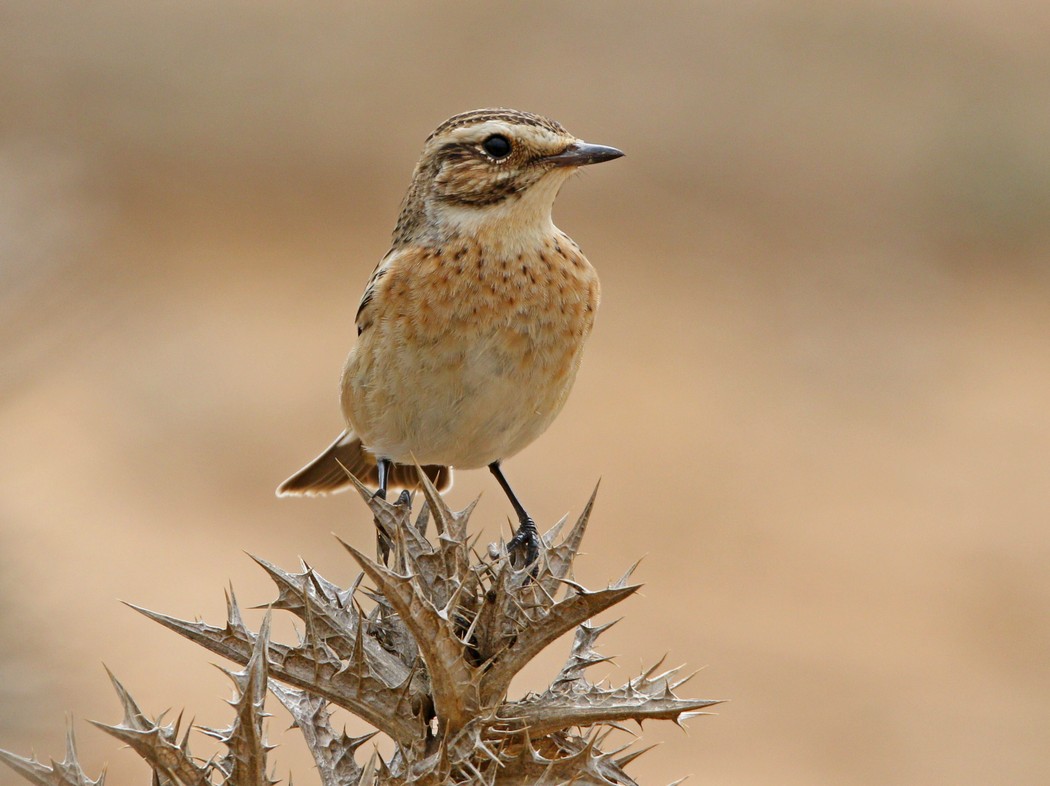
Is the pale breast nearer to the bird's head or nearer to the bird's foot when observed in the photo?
the bird's head

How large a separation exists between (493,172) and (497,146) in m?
0.10

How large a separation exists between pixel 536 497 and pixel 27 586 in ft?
42.7

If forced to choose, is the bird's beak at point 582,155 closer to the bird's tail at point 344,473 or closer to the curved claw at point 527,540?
the curved claw at point 527,540

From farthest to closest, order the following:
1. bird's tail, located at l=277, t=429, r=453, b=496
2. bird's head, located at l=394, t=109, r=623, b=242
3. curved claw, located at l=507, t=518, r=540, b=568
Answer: bird's tail, located at l=277, t=429, r=453, b=496
bird's head, located at l=394, t=109, r=623, b=242
curved claw, located at l=507, t=518, r=540, b=568

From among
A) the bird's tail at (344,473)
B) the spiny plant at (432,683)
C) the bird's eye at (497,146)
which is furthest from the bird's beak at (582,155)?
the spiny plant at (432,683)

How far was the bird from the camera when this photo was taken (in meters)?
4.80

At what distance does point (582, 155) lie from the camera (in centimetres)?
467

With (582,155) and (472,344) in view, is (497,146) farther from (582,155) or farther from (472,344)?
(472,344)

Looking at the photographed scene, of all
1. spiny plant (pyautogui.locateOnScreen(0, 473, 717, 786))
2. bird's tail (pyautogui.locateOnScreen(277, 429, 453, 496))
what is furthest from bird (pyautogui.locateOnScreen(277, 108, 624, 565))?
spiny plant (pyautogui.locateOnScreen(0, 473, 717, 786))

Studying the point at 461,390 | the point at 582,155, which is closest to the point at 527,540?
the point at 461,390

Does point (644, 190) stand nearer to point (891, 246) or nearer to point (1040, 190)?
point (891, 246)

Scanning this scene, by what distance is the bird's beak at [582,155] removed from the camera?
4.63m

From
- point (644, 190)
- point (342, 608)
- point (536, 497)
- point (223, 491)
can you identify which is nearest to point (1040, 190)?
point (644, 190)

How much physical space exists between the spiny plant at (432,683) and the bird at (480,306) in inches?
60.9
